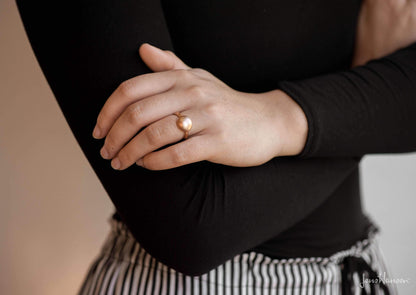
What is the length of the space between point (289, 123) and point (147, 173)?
0.19 m

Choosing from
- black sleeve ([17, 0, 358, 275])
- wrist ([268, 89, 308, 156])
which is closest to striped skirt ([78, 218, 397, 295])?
black sleeve ([17, 0, 358, 275])

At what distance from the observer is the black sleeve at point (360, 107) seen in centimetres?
55

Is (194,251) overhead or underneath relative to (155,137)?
underneath

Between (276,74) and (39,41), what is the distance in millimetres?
342

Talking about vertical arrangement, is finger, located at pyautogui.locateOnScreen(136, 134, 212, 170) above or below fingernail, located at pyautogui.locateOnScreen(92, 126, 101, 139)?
below

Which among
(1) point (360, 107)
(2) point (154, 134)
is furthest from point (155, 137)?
(1) point (360, 107)

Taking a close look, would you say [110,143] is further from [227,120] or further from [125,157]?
[227,120]

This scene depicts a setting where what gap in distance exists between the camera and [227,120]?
0.49 metres

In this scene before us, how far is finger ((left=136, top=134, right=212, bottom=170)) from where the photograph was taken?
0.47m

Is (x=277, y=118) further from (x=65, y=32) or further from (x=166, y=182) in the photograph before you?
(x=65, y=32)

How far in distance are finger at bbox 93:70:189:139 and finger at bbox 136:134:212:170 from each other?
2.5 inches

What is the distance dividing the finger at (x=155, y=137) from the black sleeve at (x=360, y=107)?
15 cm

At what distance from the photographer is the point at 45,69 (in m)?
0.51

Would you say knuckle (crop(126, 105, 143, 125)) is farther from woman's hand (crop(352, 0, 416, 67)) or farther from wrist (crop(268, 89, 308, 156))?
woman's hand (crop(352, 0, 416, 67))
